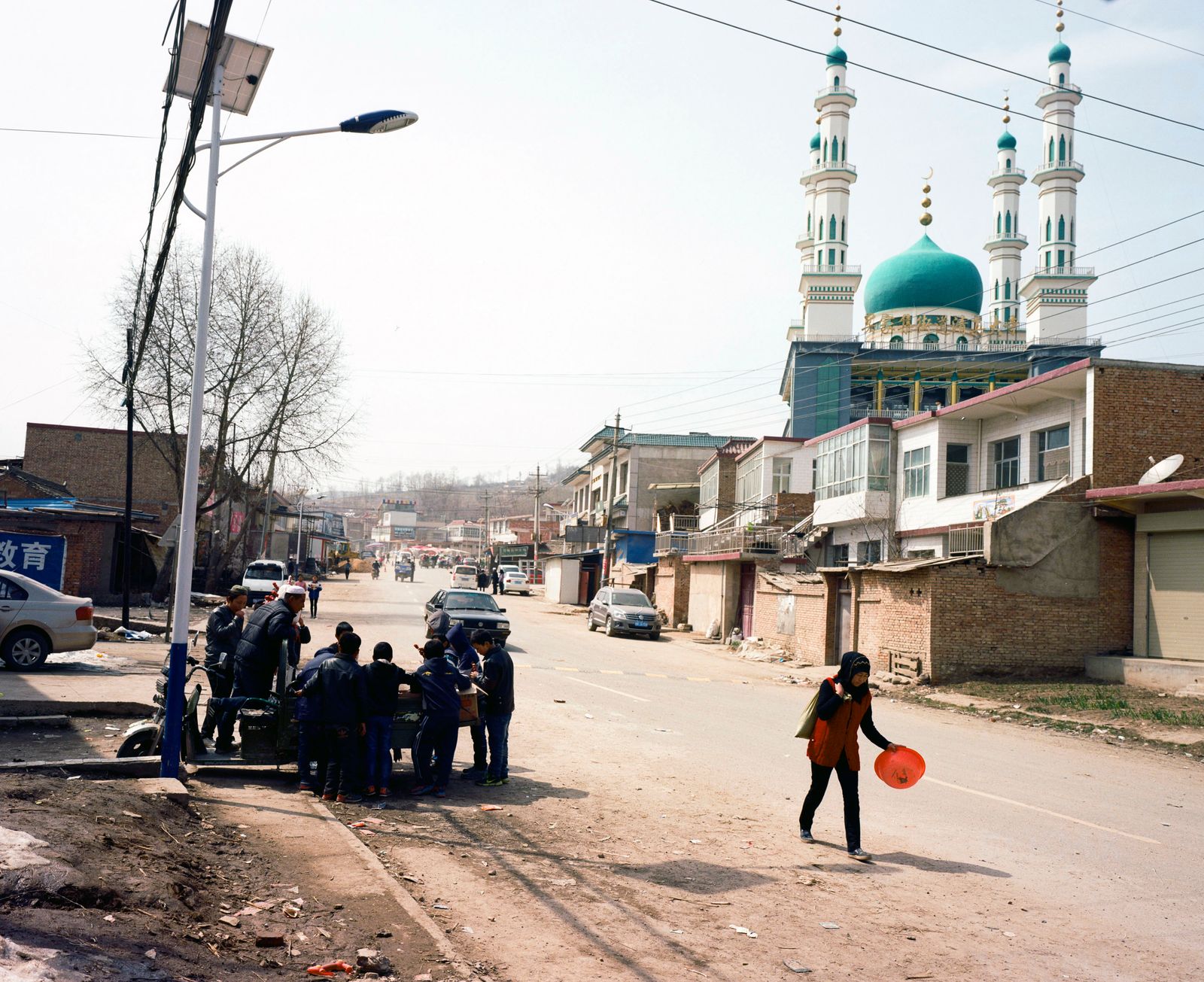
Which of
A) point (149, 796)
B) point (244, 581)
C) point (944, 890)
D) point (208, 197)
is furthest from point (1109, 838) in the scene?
point (244, 581)

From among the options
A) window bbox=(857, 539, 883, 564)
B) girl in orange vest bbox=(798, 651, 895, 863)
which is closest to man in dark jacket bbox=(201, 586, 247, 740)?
girl in orange vest bbox=(798, 651, 895, 863)

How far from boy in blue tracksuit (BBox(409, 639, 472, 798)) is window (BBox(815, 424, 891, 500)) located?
24573 mm

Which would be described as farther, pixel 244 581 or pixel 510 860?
pixel 244 581

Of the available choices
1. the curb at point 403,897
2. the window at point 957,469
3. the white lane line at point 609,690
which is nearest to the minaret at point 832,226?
the window at point 957,469

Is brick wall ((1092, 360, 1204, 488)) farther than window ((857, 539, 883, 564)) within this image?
No

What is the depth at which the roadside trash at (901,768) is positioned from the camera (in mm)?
8094

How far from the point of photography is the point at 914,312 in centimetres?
6000

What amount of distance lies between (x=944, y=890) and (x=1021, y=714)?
1283cm

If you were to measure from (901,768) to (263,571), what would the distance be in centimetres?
3402

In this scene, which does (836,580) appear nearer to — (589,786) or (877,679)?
(877,679)

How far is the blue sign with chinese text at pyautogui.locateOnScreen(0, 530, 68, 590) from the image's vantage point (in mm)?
23141

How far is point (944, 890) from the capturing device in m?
6.87

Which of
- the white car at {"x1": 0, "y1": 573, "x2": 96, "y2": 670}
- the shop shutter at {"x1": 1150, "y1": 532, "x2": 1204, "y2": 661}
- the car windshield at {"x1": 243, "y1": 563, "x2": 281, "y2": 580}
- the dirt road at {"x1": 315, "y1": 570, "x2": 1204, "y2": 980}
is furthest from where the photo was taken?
the car windshield at {"x1": 243, "y1": 563, "x2": 281, "y2": 580}

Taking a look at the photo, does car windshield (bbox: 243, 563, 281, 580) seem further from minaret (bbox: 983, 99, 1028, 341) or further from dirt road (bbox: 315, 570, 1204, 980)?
minaret (bbox: 983, 99, 1028, 341)
